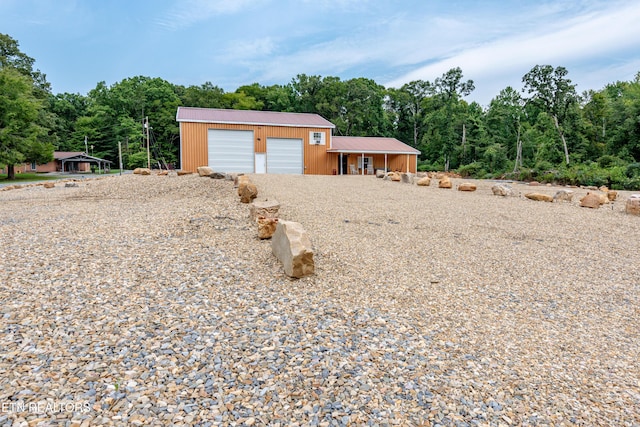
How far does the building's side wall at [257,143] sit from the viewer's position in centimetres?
1978

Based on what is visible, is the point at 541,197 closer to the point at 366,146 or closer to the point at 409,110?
the point at 366,146

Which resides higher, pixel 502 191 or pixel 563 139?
pixel 563 139

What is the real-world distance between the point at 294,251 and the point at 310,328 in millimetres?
1192

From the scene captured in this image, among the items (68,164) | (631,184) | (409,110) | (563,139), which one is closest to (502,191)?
(631,184)

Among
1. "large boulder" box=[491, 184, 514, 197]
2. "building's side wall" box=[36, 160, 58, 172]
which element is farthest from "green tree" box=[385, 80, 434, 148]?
"building's side wall" box=[36, 160, 58, 172]

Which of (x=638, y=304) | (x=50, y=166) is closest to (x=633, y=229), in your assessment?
(x=638, y=304)

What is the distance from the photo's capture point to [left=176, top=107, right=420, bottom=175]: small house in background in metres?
19.9

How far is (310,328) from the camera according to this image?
337cm

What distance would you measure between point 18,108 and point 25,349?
29749mm

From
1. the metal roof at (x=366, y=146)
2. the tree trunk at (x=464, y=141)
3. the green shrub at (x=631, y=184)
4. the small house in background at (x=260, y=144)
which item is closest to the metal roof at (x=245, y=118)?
the small house in background at (x=260, y=144)

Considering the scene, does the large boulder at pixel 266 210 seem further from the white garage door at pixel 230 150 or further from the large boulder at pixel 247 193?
the white garage door at pixel 230 150

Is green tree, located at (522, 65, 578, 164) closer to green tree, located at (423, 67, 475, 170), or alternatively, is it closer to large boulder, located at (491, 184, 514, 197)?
green tree, located at (423, 67, 475, 170)

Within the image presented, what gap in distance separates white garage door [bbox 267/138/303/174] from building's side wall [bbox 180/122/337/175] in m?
0.28

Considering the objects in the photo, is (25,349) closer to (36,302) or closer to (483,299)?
(36,302)
